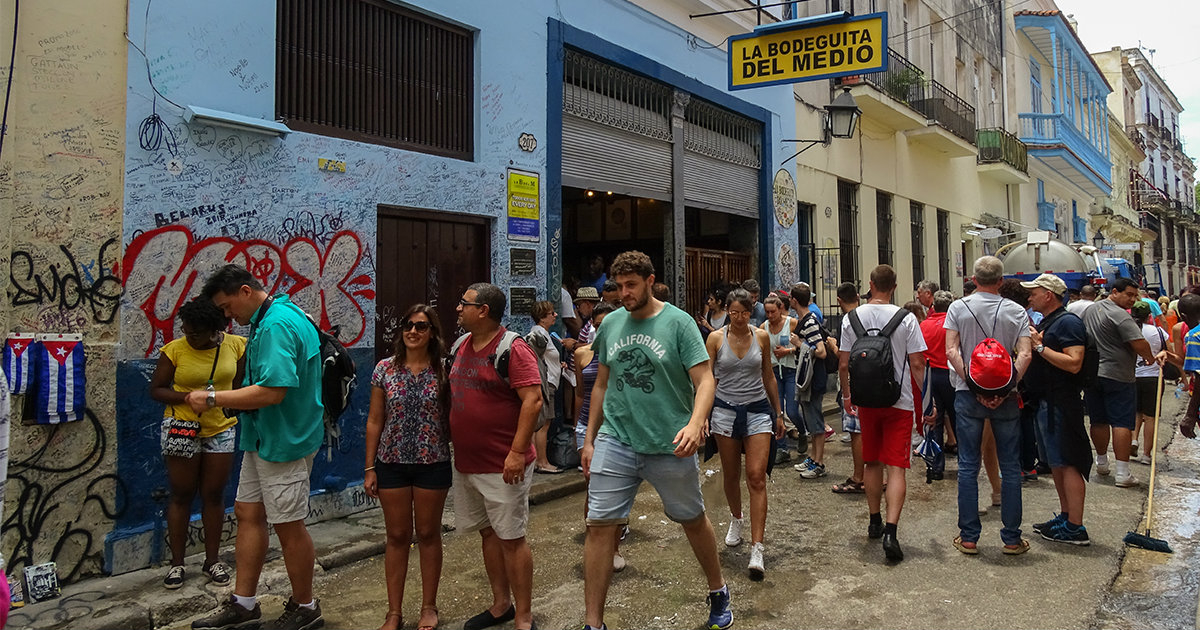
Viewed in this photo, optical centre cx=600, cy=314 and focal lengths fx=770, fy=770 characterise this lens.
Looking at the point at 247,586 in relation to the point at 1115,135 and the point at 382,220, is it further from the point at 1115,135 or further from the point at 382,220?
the point at 1115,135

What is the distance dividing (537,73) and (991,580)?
19.1 feet

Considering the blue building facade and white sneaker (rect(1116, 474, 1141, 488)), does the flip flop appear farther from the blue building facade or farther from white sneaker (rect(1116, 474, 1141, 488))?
the blue building facade

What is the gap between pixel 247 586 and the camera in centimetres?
386

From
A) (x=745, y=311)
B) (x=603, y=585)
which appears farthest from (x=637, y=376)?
(x=745, y=311)

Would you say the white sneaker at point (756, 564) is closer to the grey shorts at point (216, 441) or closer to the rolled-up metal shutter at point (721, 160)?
the grey shorts at point (216, 441)

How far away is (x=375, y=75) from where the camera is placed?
21.1 feet

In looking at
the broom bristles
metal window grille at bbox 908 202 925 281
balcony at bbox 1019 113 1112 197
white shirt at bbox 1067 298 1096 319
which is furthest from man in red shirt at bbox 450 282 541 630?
balcony at bbox 1019 113 1112 197

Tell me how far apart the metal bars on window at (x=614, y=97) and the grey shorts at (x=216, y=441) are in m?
4.90

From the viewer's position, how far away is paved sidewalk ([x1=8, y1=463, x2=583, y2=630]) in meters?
4.02

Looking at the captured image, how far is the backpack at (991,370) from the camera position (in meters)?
4.60

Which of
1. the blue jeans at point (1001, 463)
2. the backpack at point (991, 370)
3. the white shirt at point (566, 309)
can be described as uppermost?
the white shirt at point (566, 309)

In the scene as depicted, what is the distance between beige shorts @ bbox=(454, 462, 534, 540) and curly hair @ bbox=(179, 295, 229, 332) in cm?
181

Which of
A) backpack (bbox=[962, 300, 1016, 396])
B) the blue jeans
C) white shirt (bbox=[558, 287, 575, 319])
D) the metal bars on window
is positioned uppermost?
the metal bars on window

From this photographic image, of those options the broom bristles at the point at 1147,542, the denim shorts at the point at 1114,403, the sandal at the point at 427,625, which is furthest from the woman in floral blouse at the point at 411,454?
the denim shorts at the point at 1114,403
